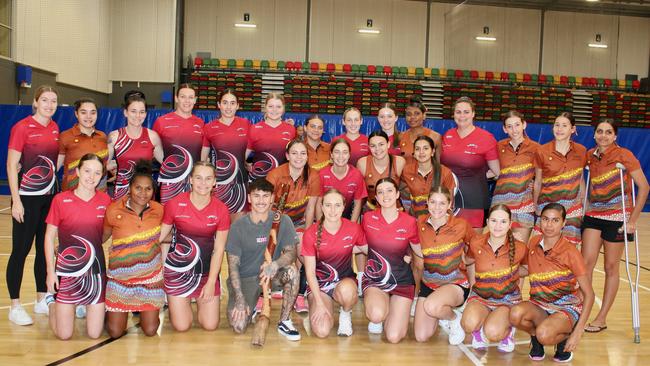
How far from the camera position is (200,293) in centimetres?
437

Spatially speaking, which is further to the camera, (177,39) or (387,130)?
(177,39)

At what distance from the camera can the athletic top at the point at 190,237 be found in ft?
14.2

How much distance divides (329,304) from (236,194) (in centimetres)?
146

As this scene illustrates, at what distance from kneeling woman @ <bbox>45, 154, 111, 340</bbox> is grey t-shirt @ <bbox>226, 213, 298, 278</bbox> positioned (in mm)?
943

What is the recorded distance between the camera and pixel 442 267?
4324 millimetres

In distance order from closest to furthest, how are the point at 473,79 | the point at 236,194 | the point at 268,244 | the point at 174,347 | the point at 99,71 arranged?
1. the point at 174,347
2. the point at 268,244
3. the point at 236,194
4. the point at 99,71
5. the point at 473,79

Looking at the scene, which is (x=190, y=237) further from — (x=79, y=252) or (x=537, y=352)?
(x=537, y=352)

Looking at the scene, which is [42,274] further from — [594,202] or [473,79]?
[473,79]

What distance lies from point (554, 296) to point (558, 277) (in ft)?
0.44

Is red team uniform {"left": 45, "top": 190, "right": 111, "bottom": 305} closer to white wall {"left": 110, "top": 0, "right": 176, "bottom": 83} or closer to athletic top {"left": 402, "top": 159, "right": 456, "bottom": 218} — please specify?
athletic top {"left": 402, "top": 159, "right": 456, "bottom": 218}

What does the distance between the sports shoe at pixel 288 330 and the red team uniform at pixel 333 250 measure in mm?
376

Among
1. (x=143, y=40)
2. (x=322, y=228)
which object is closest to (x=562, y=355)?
(x=322, y=228)

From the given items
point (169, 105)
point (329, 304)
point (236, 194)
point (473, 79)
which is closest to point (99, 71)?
point (169, 105)

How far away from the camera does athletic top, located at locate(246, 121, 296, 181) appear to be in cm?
529
